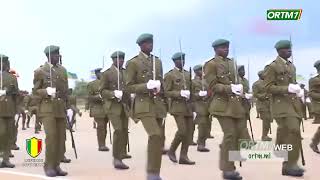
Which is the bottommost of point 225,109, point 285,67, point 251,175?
point 251,175

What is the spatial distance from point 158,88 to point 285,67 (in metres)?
2.25

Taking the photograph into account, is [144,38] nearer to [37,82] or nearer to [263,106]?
[37,82]

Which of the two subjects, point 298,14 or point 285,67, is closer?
point 285,67

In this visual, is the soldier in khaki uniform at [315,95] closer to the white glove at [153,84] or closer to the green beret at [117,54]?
the green beret at [117,54]

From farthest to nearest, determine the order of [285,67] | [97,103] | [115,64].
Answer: [97,103]
[115,64]
[285,67]

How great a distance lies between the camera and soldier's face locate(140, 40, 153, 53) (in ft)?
31.4

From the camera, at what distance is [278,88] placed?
9.69 meters

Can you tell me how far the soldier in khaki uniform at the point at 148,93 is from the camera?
894 centimetres

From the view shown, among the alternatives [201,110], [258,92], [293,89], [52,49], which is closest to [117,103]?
[52,49]

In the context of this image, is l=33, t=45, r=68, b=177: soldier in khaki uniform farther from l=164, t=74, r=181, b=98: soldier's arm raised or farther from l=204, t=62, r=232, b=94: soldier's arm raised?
l=204, t=62, r=232, b=94: soldier's arm raised

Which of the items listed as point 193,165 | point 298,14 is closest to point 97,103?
point 193,165

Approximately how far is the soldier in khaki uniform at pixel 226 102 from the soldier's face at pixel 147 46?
3.12 feet

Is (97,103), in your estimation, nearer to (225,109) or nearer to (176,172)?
(176,172)

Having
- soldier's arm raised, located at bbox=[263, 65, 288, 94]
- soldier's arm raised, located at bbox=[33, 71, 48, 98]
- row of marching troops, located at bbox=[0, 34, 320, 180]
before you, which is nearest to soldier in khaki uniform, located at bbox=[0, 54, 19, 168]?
row of marching troops, located at bbox=[0, 34, 320, 180]
